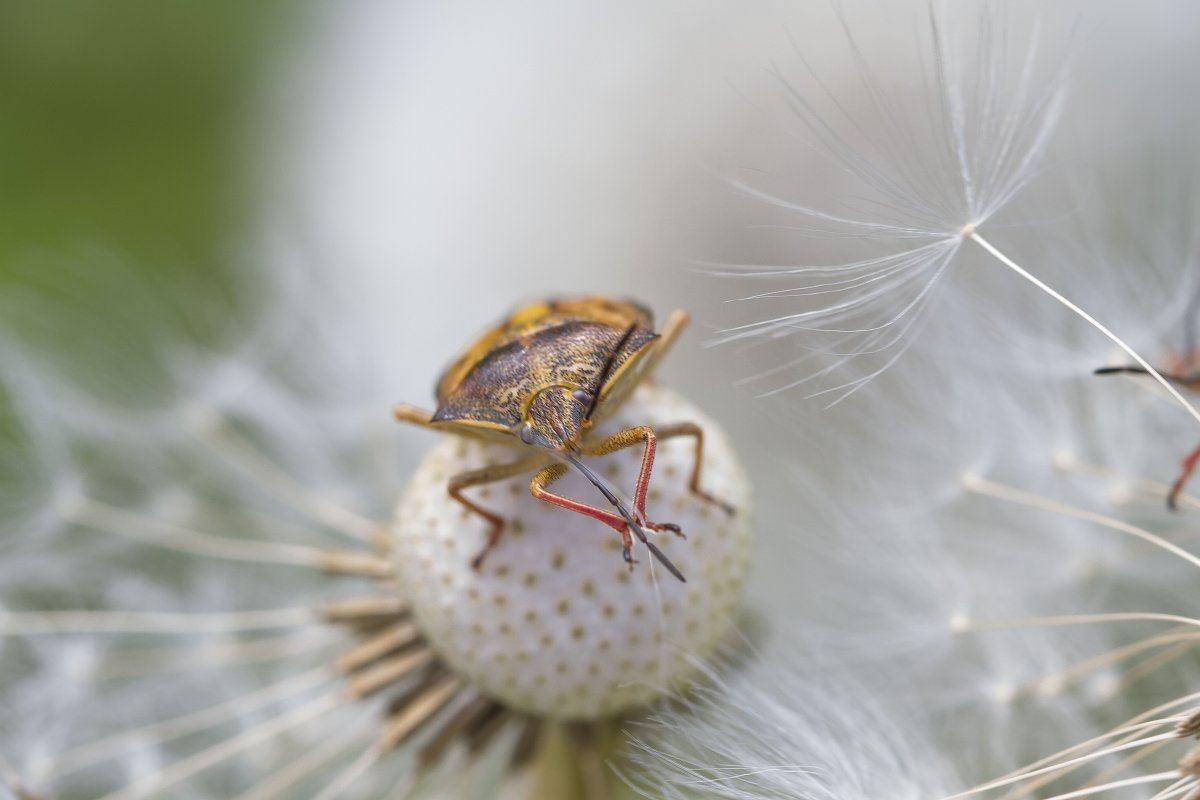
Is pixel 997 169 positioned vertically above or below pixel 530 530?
above

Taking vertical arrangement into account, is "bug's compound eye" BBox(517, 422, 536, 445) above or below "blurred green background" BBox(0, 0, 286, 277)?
below

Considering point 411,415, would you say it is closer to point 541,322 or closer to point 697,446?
point 541,322

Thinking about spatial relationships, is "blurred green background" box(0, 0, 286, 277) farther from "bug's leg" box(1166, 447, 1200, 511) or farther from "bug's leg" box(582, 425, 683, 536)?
"bug's leg" box(1166, 447, 1200, 511)

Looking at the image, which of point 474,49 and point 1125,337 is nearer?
point 1125,337

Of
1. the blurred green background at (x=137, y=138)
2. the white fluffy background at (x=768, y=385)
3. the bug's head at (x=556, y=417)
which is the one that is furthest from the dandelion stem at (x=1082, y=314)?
the blurred green background at (x=137, y=138)

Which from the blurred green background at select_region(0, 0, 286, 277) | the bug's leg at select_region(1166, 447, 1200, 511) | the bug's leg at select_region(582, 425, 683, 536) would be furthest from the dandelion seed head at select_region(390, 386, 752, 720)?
the blurred green background at select_region(0, 0, 286, 277)

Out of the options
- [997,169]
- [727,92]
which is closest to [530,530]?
[997,169]

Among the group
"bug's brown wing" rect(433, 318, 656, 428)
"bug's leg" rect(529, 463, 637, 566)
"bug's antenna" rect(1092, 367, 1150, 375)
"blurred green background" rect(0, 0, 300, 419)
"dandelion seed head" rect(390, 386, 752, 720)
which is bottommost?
"dandelion seed head" rect(390, 386, 752, 720)

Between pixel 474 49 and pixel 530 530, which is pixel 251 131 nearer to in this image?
pixel 474 49
